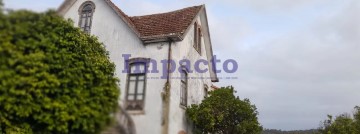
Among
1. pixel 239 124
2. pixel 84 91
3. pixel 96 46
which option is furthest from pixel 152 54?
pixel 84 91

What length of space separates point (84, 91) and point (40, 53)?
1.73m

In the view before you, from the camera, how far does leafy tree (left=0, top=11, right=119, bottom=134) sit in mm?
8594

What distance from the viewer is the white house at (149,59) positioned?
16531 millimetres

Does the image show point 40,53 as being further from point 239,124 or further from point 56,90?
point 239,124

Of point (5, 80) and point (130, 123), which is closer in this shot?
point (5, 80)

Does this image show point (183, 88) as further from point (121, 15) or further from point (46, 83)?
point (46, 83)

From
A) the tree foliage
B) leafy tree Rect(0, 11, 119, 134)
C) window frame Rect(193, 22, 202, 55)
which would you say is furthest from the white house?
the tree foliage

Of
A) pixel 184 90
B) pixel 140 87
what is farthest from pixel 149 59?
pixel 184 90

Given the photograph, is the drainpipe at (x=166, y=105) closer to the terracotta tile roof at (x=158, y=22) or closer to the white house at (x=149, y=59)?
the white house at (x=149, y=59)

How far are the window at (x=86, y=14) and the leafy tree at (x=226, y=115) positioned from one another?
752 cm

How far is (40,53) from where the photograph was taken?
9.31 meters

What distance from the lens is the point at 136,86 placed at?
674 inches

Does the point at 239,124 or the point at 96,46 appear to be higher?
the point at 96,46

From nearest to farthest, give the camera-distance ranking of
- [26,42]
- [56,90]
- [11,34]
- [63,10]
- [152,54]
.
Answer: [11,34] → [26,42] → [56,90] → [152,54] → [63,10]
